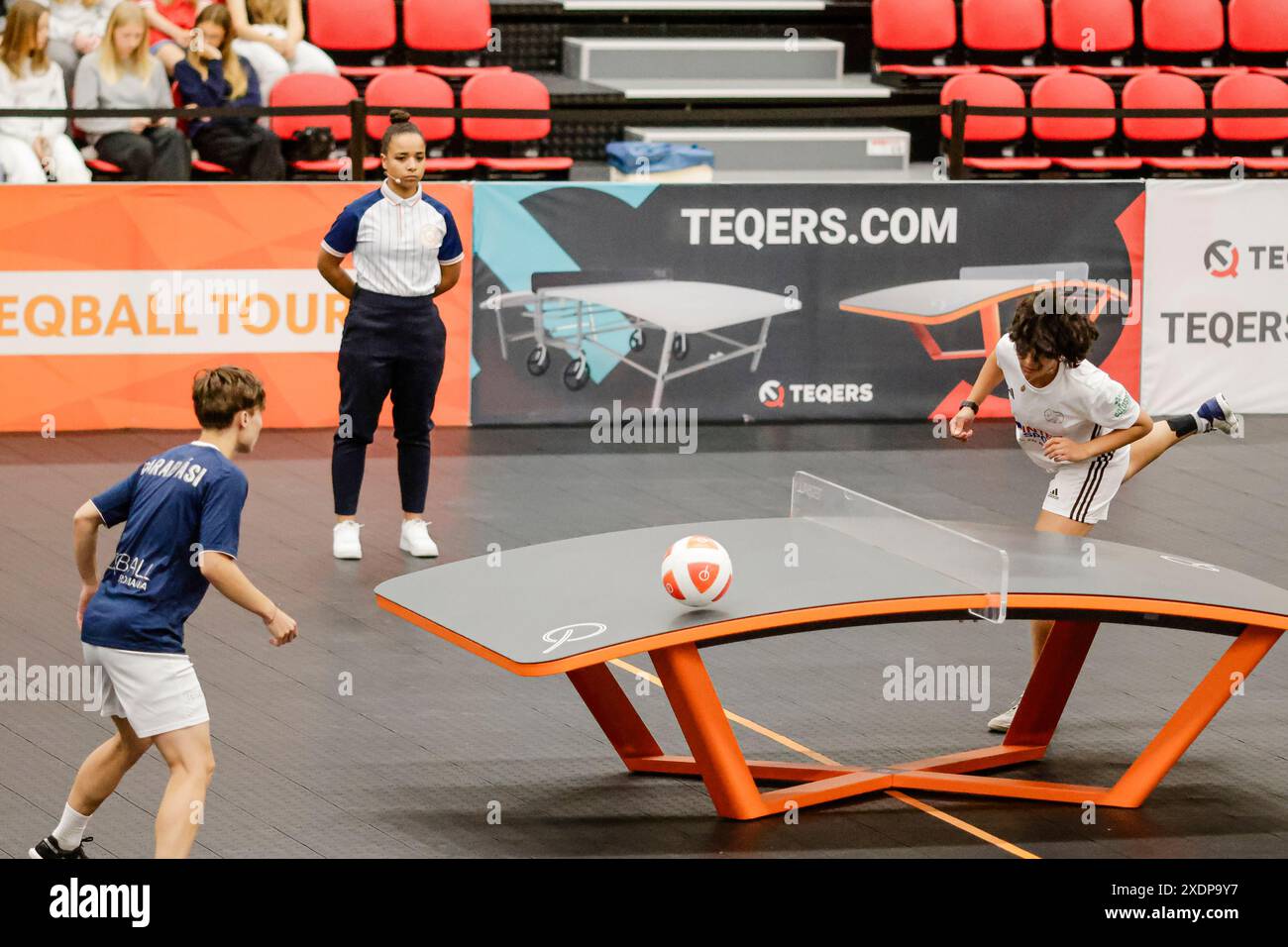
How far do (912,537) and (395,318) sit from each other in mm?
3428

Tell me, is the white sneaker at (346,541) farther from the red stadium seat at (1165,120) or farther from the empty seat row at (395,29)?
the red stadium seat at (1165,120)

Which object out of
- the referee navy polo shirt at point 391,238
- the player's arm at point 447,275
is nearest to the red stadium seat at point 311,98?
the player's arm at point 447,275

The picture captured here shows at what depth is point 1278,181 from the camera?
41.4ft

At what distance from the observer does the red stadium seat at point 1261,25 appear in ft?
54.5

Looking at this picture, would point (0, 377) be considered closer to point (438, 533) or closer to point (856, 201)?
point (438, 533)

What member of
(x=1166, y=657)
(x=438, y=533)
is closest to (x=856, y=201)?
(x=438, y=533)

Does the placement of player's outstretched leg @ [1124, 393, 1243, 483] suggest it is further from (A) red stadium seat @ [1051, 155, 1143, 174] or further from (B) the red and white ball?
(A) red stadium seat @ [1051, 155, 1143, 174]

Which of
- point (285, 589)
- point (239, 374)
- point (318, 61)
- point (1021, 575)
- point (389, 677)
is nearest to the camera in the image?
point (239, 374)

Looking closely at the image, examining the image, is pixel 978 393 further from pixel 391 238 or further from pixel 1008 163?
pixel 1008 163

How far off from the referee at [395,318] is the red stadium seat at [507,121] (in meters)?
4.66

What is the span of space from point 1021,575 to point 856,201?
21.0ft

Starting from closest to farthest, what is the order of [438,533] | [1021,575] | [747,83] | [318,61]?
1. [1021,575]
2. [438,533]
3. [318,61]
4. [747,83]

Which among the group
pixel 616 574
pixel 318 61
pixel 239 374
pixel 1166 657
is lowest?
pixel 1166 657

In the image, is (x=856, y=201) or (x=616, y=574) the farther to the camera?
(x=856, y=201)
